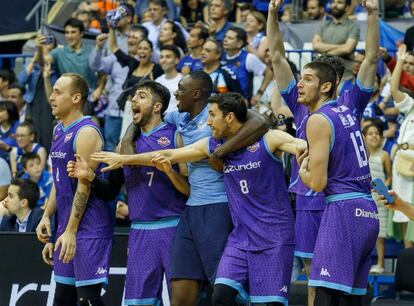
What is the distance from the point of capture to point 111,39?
1562 cm

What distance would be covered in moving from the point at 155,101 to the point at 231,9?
25.4ft

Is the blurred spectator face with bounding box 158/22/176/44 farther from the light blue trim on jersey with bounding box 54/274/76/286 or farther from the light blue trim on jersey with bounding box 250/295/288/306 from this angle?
the light blue trim on jersey with bounding box 250/295/288/306

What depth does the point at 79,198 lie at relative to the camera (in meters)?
9.76

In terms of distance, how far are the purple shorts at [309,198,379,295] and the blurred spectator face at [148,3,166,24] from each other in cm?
842

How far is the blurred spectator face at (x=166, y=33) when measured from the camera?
15.8m

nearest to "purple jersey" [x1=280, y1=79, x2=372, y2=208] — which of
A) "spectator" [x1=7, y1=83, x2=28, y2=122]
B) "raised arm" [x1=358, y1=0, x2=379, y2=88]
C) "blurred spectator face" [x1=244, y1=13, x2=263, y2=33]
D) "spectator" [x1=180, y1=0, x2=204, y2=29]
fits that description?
"raised arm" [x1=358, y1=0, x2=379, y2=88]

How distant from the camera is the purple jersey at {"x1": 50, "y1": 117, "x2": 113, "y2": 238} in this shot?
994 centimetres

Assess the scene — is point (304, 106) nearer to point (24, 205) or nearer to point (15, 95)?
point (24, 205)

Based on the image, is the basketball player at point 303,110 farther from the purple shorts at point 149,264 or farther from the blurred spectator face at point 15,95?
the blurred spectator face at point 15,95

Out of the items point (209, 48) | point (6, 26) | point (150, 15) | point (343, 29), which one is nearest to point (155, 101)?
point (209, 48)

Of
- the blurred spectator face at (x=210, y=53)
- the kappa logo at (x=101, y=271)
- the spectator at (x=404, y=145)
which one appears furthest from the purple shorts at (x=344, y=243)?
the blurred spectator face at (x=210, y=53)

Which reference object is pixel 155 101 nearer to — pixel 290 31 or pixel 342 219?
pixel 342 219

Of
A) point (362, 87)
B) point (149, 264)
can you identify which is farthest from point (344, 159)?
point (149, 264)

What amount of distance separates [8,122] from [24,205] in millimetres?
3994
